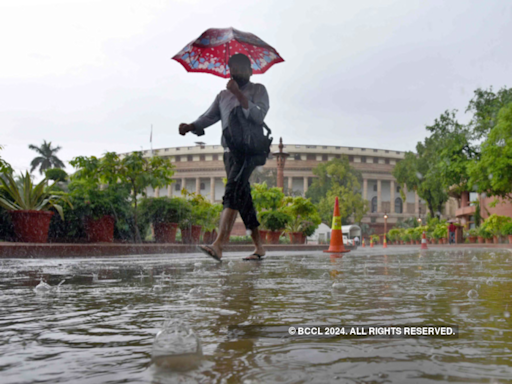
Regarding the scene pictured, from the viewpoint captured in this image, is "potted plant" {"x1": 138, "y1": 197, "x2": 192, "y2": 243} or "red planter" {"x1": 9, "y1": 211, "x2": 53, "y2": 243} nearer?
"red planter" {"x1": 9, "y1": 211, "x2": 53, "y2": 243}

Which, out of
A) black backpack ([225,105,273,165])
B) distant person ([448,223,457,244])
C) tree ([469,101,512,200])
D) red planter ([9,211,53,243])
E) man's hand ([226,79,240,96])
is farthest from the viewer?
distant person ([448,223,457,244])

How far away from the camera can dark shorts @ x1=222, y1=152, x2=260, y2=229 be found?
515 centimetres

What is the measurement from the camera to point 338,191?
6088cm

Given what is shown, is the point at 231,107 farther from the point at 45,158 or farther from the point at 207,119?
the point at 45,158

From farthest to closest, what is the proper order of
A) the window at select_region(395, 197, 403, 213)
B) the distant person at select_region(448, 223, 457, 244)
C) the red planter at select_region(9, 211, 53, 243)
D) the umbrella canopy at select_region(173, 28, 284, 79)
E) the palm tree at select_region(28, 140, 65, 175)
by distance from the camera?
the window at select_region(395, 197, 403, 213), the palm tree at select_region(28, 140, 65, 175), the distant person at select_region(448, 223, 457, 244), the red planter at select_region(9, 211, 53, 243), the umbrella canopy at select_region(173, 28, 284, 79)

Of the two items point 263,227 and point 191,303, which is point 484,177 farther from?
point 191,303

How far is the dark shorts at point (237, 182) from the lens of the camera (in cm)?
515

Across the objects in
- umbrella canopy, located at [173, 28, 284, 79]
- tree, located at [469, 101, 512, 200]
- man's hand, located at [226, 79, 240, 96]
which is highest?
tree, located at [469, 101, 512, 200]

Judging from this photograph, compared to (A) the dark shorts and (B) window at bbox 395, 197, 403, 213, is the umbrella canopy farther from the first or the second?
(B) window at bbox 395, 197, 403, 213

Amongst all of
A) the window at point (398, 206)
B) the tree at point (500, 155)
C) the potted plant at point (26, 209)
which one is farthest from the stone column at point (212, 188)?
the potted plant at point (26, 209)

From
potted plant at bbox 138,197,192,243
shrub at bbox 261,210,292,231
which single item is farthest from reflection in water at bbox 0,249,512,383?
shrub at bbox 261,210,292,231

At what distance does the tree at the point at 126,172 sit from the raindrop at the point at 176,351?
10.2 meters

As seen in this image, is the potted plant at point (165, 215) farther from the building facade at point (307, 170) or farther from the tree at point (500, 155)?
the building facade at point (307, 170)

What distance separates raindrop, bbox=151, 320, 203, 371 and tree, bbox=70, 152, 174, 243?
33.3 feet
